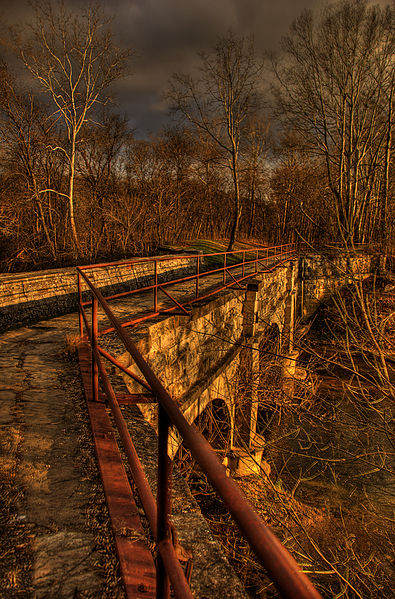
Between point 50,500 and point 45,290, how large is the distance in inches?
210

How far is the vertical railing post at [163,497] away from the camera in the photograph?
35.6 inches

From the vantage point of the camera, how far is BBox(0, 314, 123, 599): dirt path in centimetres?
142

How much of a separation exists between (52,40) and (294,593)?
1567 centimetres

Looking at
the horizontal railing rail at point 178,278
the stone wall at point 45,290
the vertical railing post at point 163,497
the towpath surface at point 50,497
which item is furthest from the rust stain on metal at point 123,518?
the stone wall at point 45,290

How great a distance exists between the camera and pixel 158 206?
2077cm

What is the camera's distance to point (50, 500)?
1.86m

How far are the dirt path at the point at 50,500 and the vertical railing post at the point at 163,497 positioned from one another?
64cm

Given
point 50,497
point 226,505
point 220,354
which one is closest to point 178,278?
point 220,354

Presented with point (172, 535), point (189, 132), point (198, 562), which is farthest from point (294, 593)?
point (189, 132)

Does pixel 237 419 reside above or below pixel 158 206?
below

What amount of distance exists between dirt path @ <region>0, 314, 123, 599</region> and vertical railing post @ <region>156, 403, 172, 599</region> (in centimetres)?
64

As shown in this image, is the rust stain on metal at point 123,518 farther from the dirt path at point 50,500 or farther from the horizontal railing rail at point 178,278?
the horizontal railing rail at point 178,278

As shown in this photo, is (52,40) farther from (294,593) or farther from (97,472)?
(294,593)

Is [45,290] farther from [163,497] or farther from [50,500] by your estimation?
[163,497]
